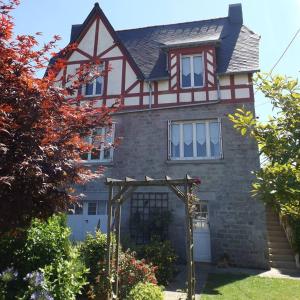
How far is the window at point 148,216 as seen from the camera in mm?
10570

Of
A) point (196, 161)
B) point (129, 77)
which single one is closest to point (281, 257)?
point (196, 161)

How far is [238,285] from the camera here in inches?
304

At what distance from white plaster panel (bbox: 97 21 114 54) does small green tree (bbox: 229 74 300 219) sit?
9.94 metres

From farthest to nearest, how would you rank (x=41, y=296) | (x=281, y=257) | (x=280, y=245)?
(x=280, y=245)
(x=281, y=257)
(x=41, y=296)

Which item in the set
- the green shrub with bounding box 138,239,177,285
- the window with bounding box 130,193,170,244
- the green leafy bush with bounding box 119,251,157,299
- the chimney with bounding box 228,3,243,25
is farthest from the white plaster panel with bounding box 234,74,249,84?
the green leafy bush with bounding box 119,251,157,299

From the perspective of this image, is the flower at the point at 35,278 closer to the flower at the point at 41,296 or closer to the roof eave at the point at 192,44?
the flower at the point at 41,296

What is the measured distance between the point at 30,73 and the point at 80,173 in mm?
1511

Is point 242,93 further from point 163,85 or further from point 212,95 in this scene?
point 163,85

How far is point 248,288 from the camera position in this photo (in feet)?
24.3

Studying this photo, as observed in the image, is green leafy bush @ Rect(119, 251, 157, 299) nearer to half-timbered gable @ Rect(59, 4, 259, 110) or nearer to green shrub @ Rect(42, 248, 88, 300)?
green shrub @ Rect(42, 248, 88, 300)

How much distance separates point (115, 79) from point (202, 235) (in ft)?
21.8

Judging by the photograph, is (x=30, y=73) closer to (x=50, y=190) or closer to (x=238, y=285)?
(x=50, y=190)

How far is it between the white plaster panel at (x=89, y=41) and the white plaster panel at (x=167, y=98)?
11.9 feet

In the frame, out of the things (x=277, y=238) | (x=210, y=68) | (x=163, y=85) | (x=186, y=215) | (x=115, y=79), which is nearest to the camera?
(x=186, y=215)
